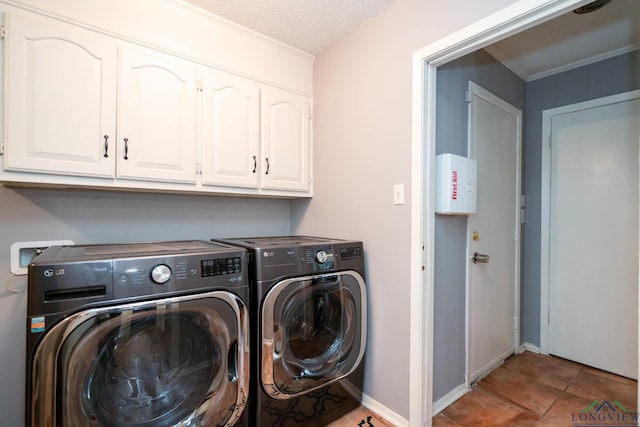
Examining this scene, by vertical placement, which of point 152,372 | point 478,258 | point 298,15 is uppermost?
point 298,15

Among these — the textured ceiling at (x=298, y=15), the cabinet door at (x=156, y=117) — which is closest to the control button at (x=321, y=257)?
the cabinet door at (x=156, y=117)

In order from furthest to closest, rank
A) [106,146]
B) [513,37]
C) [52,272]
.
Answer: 1. [513,37]
2. [106,146]
3. [52,272]

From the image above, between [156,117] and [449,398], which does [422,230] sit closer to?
[449,398]

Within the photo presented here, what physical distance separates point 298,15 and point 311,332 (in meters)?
1.86

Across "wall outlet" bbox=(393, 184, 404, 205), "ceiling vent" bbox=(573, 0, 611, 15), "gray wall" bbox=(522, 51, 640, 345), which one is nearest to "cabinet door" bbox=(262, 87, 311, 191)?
"wall outlet" bbox=(393, 184, 404, 205)

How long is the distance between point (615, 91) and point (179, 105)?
3096 mm

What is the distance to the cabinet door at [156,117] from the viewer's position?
155 centimetres

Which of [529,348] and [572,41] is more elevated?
[572,41]

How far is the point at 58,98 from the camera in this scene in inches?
54.6

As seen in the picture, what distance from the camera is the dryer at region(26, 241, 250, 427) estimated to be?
3.25 feet

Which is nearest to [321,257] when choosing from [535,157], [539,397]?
[539,397]

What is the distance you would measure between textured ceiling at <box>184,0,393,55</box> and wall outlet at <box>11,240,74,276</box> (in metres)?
1.55

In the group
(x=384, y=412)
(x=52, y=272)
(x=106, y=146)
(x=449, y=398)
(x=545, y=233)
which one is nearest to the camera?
(x=52, y=272)

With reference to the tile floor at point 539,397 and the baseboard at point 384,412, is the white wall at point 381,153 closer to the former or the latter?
the baseboard at point 384,412
